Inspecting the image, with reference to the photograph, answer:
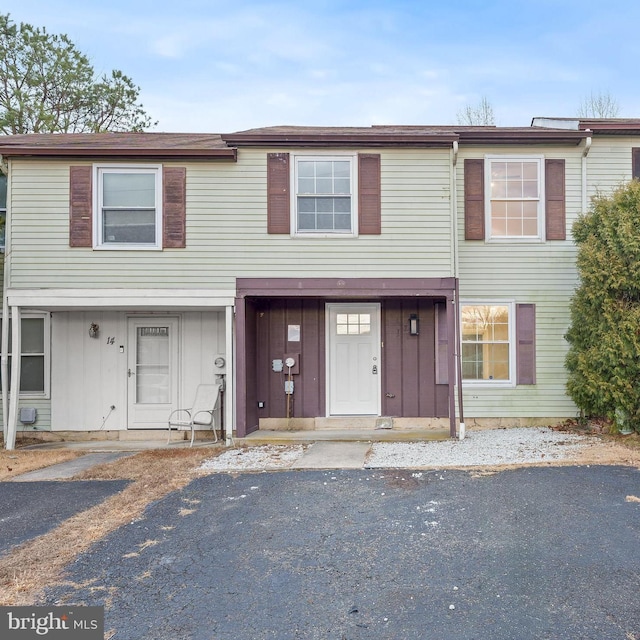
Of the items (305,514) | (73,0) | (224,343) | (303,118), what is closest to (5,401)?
(224,343)

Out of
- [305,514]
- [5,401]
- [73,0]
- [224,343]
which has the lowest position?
[305,514]

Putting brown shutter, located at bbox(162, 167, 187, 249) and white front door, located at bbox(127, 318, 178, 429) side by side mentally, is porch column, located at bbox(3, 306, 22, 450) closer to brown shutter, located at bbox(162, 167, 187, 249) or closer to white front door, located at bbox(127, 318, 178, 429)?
white front door, located at bbox(127, 318, 178, 429)

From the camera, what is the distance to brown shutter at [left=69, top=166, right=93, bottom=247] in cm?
762

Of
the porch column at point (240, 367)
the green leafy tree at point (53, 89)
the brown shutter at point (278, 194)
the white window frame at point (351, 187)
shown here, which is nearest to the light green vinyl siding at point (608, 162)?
the white window frame at point (351, 187)

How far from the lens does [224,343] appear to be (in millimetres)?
8352

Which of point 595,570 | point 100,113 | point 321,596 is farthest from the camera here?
point 100,113

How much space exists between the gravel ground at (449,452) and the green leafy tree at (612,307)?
76 cm

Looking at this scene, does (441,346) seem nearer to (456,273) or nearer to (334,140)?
(456,273)

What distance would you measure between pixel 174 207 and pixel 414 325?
4257 mm

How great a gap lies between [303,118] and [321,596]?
26.2 meters

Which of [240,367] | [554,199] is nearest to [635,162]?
[554,199]

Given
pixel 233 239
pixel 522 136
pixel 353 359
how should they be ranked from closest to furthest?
pixel 233 239 < pixel 522 136 < pixel 353 359

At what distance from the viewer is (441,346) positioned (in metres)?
8.36

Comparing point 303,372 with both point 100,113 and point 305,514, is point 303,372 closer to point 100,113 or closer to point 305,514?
point 305,514
